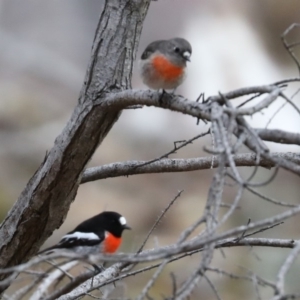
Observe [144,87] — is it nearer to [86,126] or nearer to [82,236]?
[82,236]

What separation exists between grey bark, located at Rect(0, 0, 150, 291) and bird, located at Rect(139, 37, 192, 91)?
0.18 metres

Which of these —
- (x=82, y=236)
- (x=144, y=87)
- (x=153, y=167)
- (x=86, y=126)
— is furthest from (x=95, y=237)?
(x=144, y=87)

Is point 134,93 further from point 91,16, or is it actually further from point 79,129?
point 91,16

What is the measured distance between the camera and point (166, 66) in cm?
282

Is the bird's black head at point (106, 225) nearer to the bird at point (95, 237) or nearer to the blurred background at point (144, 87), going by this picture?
the bird at point (95, 237)

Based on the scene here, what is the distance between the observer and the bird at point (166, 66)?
281 cm

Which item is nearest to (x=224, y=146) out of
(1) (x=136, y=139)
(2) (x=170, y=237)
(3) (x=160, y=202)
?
(2) (x=170, y=237)

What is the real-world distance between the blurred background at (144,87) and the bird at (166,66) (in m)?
4.78

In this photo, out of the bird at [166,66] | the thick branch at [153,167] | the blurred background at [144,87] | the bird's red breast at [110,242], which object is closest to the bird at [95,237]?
the bird's red breast at [110,242]

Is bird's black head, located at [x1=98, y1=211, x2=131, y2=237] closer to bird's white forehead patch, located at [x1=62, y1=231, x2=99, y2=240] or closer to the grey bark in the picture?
bird's white forehead patch, located at [x1=62, y1=231, x2=99, y2=240]

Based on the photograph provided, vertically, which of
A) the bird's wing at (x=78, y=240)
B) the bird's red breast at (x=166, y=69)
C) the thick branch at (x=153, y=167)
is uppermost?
the bird's red breast at (x=166, y=69)

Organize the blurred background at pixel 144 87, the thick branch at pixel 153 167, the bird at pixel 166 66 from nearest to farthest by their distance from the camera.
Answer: the bird at pixel 166 66 < the thick branch at pixel 153 167 < the blurred background at pixel 144 87

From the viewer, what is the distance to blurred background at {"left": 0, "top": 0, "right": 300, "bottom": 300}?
8.15 metres

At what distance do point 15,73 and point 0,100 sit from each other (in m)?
0.75
